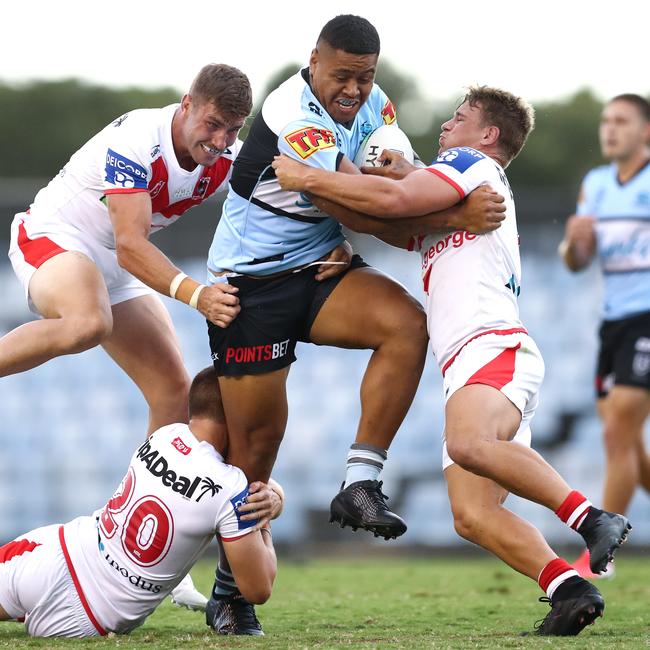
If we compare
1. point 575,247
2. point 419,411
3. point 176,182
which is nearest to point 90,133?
point 419,411

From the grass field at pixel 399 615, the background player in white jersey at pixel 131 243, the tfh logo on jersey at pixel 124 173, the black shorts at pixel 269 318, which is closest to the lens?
the grass field at pixel 399 615

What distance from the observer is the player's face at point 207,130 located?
17.5 feet

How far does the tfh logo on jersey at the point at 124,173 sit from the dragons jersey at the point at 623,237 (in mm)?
4579

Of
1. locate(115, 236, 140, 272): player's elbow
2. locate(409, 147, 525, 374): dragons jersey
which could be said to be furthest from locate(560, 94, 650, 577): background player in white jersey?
locate(115, 236, 140, 272): player's elbow

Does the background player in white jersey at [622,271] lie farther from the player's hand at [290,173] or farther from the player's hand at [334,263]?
the player's hand at [290,173]

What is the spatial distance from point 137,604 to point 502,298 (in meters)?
2.01

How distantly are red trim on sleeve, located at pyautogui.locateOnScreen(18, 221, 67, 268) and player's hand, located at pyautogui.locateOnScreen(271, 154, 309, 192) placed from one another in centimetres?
142

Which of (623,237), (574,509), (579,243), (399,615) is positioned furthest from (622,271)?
(574,509)

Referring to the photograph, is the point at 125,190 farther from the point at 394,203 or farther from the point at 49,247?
the point at 394,203

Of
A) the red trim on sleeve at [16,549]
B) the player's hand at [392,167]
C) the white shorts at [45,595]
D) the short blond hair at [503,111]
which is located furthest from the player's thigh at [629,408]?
the red trim on sleeve at [16,549]

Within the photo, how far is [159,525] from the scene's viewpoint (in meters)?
4.63

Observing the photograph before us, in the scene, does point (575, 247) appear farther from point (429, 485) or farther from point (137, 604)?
point (137, 604)

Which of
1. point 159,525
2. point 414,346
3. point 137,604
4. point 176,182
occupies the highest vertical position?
point 176,182

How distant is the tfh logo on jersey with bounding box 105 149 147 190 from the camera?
535 centimetres
